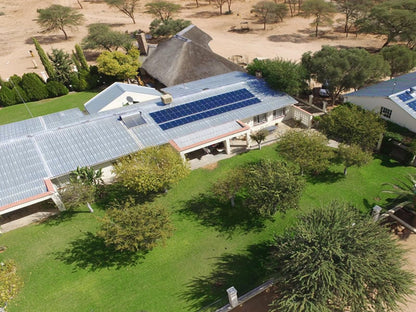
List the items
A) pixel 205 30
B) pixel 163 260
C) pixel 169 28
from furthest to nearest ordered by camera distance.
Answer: pixel 205 30 → pixel 169 28 → pixel 163 260

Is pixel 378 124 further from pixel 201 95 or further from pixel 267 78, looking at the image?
pixel 201 95

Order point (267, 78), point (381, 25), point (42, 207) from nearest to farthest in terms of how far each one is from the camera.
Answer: point (42, 207)
point (267, 78)
point (381, 25)

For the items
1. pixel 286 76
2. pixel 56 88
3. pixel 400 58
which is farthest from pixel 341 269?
pixel 56 88

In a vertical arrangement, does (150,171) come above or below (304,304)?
above

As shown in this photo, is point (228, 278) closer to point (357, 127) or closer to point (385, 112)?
point (357, 127)

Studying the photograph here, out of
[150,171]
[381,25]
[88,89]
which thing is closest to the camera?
[150,171]

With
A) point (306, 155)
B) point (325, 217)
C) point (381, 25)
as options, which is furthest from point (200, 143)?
point (381, 25)

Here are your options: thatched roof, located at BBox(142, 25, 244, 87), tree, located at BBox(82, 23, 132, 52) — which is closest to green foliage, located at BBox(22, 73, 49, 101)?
tree, located at BBox(82, 23, 132, 52)

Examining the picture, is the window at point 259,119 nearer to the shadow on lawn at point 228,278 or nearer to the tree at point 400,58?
the shadow on lawn at point 228,278
